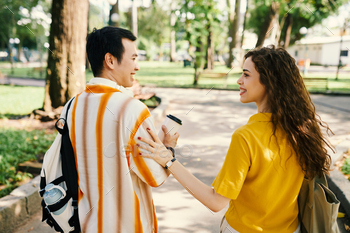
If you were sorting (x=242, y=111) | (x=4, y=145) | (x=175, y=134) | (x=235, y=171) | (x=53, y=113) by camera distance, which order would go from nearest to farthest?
(x=235, y=171) < (x=175, y=134) < (x=4, y=145) < (x=53, y=113) < (x=242, y=111)

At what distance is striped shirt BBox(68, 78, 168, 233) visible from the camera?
1.31 metres

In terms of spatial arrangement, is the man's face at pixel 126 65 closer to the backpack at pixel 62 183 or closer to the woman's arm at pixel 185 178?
the backpack at pixel 62 183

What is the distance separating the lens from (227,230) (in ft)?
4.84

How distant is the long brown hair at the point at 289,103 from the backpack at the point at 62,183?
1057 mm

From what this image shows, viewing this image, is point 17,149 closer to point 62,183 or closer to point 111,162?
point 62,183

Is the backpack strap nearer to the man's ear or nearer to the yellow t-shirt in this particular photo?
the man's ear

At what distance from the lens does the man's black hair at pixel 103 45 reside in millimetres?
1546

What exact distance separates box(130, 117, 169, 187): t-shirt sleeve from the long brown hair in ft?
1.97

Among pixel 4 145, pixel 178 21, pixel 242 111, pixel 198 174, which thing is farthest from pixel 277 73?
pixel 178 21

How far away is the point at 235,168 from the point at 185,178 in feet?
0.89

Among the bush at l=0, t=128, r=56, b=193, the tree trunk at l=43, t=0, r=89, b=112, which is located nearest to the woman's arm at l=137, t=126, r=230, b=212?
the bush at l=0, t=128, r=56, b=193

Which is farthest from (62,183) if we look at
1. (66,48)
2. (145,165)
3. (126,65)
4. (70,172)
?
(66,48)

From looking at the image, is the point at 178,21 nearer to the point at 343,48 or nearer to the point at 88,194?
the point at 343,48

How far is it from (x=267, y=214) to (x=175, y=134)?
2.07ft
